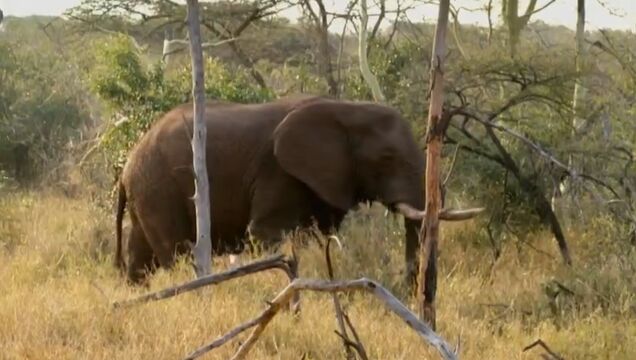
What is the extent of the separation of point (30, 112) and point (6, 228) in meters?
5.19

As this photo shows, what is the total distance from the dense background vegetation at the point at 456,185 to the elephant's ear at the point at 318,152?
1.38ft

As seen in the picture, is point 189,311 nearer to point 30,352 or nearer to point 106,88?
point 30,352

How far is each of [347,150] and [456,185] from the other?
1.73m

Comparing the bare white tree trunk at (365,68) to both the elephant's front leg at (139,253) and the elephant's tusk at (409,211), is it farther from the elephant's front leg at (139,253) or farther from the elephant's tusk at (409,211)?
the elephant's tusk at (409,211)

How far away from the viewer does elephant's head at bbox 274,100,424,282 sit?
7.55 m

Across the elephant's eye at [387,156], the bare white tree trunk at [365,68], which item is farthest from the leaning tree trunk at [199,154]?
the bare white tree trunk at [365,68]

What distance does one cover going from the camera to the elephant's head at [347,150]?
7.55 meters

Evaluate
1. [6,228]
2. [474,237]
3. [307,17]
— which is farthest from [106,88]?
[307,17]

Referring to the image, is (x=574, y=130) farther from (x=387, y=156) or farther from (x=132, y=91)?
(x=132, y=91)

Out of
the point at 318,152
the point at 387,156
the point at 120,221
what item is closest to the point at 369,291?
the point at 387,156

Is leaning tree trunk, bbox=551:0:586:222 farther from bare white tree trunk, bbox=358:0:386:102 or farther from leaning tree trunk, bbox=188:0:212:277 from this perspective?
leaning tree trunk, bbox=188:0:212:277

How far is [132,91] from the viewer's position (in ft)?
31.5

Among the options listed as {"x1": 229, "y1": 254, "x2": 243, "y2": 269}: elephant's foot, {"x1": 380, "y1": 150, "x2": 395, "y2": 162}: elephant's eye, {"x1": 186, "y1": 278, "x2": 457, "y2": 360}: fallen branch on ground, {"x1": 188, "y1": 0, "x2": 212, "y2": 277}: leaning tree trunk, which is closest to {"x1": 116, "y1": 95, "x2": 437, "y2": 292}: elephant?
{"x1": 380, "y1": 150, "x2": 395, "y2": 162}: elephant's eye

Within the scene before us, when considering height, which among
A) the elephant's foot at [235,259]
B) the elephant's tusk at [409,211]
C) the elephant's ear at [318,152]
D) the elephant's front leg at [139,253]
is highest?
the elephant's ear at [318,152]
